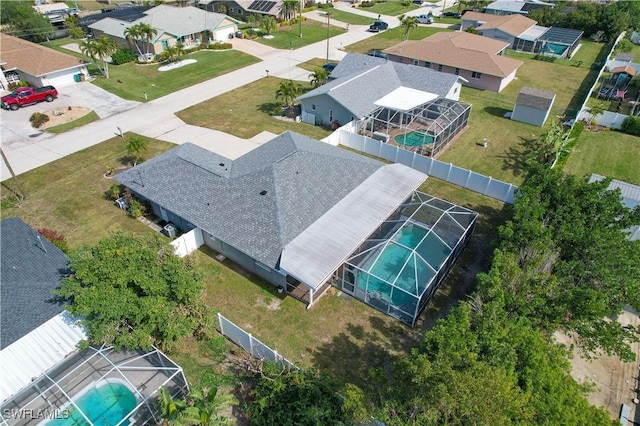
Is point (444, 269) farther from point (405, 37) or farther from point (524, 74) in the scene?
point (405, 37)

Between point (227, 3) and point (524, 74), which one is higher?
point (227, 3)

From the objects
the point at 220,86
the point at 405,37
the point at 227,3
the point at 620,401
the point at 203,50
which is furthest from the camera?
the point at 227,3

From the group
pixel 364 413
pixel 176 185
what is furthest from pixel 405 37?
pixel 364 413

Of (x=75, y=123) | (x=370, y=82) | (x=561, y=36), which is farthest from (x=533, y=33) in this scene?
(x=75, y=123)

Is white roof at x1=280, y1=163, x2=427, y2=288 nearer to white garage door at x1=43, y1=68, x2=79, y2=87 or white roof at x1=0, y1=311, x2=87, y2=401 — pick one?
white roof at x1=0, y1=311, x2=87, y2=401

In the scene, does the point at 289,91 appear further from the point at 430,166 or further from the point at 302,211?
the point at 302,211
